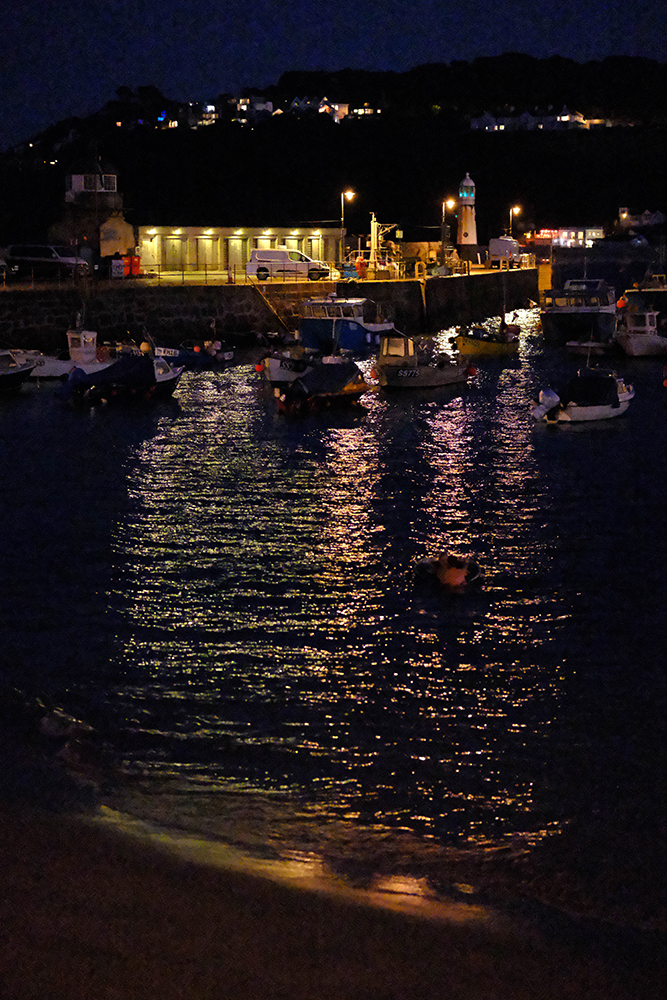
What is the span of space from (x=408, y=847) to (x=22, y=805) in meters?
3.27

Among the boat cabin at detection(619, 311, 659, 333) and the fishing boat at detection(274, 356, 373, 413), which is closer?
the fishing boat at detection(274, 356, 373, 413)

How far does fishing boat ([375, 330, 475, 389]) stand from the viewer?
140ft

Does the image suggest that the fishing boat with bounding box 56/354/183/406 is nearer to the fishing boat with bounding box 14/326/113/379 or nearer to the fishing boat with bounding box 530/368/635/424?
the fishing boat with bounding box 14/326/113/379

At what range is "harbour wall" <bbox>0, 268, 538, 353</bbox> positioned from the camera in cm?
4741

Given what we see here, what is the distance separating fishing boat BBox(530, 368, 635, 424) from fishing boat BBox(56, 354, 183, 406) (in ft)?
42.3

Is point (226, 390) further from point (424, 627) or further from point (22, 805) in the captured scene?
point (22, 805)

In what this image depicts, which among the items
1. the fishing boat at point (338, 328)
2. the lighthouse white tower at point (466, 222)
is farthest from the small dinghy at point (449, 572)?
the lighthouse white tower at point (466, 222)

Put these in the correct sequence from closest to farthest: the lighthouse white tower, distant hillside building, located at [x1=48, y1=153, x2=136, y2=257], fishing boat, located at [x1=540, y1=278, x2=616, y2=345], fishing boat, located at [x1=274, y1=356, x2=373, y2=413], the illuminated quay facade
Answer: fishing boat, located at [x1=274, y1=356, x2=373, y2=413] → fishing boat, located at [x1=540, y1=278, x2=616, y2=345] → distant hillside building, located at [x1=48, y1=153, x2=136, y2=257] → the illuminated quay facade → the lighthouse white tower

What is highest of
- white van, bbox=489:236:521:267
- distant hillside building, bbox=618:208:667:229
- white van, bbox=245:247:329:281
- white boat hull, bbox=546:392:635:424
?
distant hillside building, bbox=618:208:667:229

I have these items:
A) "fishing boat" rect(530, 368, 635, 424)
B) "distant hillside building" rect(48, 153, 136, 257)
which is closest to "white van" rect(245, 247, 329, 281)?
"distant hillside building" rect(48, 153, 136, 257)

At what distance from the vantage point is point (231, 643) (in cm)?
1561

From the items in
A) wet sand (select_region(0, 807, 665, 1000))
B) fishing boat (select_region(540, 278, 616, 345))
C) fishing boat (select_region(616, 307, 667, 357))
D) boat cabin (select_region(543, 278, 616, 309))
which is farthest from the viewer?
boat cabin (select_region(543, 278, 616, 309))

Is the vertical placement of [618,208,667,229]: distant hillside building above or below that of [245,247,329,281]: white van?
above

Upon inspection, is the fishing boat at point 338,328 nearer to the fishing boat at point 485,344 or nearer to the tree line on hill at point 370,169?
the fishing boat at point 485,344
